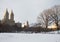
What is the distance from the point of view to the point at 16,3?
6234mm

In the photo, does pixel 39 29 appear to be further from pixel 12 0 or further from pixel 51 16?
pixel 12 0

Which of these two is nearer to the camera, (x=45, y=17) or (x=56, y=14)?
(x=56, y=14)

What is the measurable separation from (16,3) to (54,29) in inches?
165

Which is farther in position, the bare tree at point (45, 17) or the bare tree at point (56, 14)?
the bare tree at point (45, 17)

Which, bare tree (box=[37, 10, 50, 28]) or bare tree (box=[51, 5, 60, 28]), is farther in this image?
bare tree (box=[37, 10, 50, 28])

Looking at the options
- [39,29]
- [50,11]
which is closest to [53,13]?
[50,11]

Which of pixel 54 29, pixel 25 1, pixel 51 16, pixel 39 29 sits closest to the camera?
pixel 25 1

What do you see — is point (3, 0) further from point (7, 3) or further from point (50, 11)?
point (50, 11)

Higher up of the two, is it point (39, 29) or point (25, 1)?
point (25, 1)

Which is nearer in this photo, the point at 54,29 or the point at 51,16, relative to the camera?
the point at 51,16

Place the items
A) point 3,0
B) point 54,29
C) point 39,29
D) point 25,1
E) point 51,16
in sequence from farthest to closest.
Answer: point 39,29, point 54,29, point 51,16, point 25,1, point 3,0

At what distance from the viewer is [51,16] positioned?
28.4 feet

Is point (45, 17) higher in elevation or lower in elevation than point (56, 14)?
lower

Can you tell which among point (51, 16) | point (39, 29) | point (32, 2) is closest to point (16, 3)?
point (32, 2)
